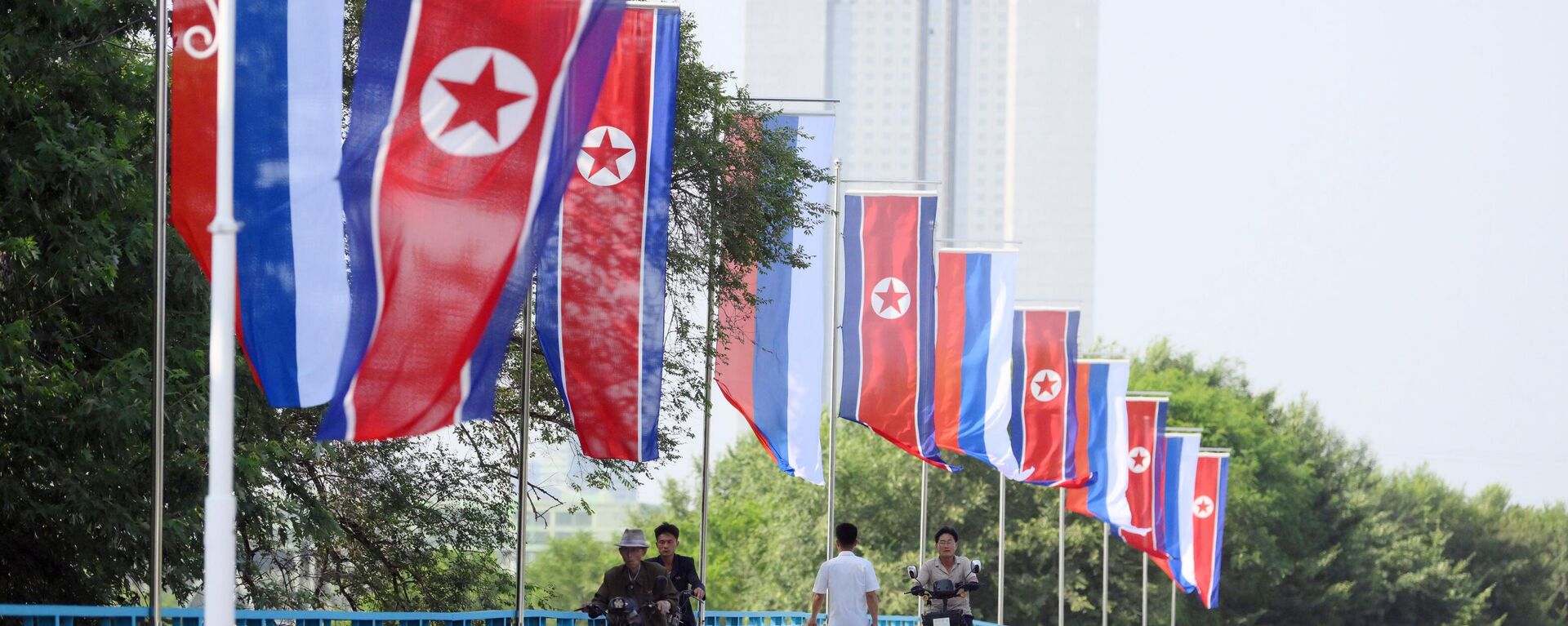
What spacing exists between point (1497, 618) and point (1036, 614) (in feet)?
90.9

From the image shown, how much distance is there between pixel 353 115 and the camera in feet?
33.5

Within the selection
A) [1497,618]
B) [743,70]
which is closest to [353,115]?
[1497,618]

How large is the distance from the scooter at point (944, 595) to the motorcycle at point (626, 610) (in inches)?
108

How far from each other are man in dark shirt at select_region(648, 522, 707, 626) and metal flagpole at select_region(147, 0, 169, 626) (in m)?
4.11

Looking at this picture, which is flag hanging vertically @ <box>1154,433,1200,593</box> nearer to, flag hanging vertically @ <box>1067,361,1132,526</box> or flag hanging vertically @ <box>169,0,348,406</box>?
flag hanging vertically @ <box>1067,361,1132,526</box>

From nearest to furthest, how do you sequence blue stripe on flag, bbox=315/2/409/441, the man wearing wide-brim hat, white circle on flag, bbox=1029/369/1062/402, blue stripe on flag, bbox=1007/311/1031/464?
1. blue stripe on flag, bbox=315/2/409/441
2. the man wearing wide-brim hat
3. blue stripe on flag, bbox=1007/311/1031/464
4. white circle on flag, bbox=1029/369/1062/402

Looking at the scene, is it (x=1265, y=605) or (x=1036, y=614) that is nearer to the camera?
(x=1036, y=614)

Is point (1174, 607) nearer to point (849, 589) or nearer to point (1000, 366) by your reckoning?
point (1000, 366)

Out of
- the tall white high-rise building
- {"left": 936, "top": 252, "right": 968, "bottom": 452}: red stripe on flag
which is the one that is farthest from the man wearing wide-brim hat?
the tall white high-rise building

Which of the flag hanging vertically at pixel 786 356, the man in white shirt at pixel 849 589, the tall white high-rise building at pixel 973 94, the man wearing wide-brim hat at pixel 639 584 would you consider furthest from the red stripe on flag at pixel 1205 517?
the tall white high-rise building at pixel 973 94

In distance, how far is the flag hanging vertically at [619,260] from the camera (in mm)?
13969

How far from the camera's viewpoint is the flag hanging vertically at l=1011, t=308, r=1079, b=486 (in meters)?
30.5

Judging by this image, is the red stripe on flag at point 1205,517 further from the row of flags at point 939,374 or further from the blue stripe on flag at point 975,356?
the blue stripe on flag at point 975,356

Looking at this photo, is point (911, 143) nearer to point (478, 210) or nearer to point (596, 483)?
point (596, 483)
